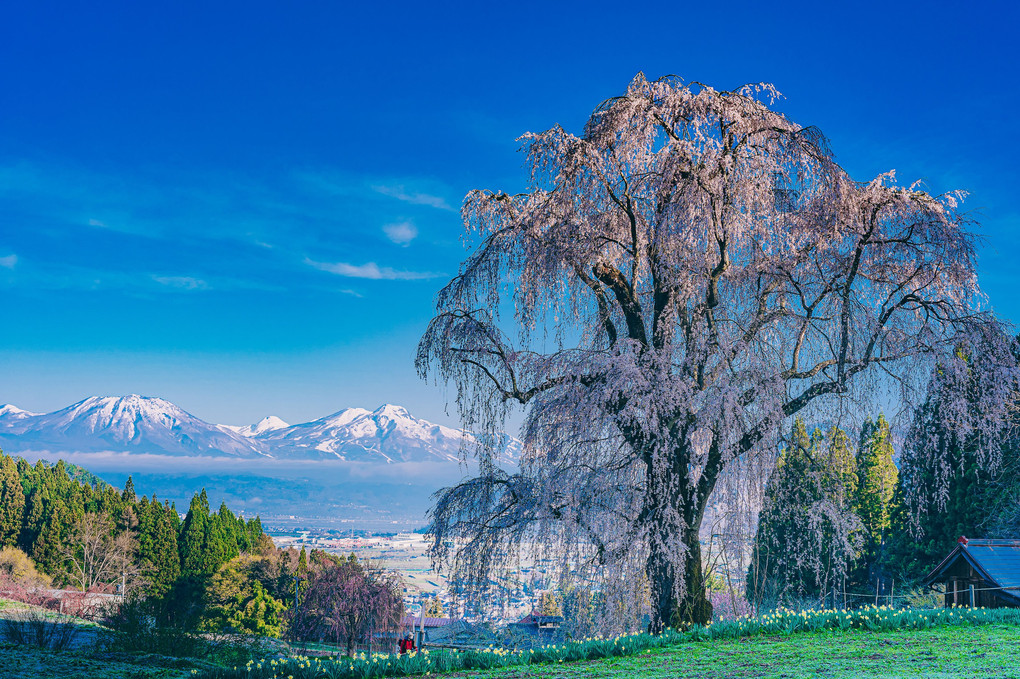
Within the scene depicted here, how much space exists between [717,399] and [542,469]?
250cm

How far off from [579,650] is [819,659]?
2.56m

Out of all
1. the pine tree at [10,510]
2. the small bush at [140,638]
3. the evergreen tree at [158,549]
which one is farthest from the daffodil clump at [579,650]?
the pine tree at [10,510]

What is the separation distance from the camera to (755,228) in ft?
38.3

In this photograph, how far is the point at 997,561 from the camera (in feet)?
50.6

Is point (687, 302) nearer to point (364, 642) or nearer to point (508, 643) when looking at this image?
point (508, 643)

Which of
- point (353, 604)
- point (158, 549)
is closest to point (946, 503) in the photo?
point (353, 604)

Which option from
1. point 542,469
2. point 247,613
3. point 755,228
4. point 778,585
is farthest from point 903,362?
point 247,613

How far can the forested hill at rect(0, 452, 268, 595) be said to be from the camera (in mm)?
47750

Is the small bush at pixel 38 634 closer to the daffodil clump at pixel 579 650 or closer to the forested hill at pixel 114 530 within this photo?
the daffodil clump at pixel 579 650

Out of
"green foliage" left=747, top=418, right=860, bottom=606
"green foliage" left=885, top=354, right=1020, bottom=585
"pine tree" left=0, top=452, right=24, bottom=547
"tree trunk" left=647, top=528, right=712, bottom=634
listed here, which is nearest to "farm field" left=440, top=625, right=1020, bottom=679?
"tree trunk" left=647, top=528, right=712, bottom=634

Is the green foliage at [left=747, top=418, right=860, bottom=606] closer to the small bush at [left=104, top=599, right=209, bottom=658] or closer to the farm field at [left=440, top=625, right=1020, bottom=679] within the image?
the farm field at [left=440, top=625, right=1020, bottom=679]

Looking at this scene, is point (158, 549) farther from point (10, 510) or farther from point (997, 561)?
point (997, 561)

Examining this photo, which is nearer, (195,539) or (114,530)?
(114,530)

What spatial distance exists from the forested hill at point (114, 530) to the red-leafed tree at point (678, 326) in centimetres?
4411
